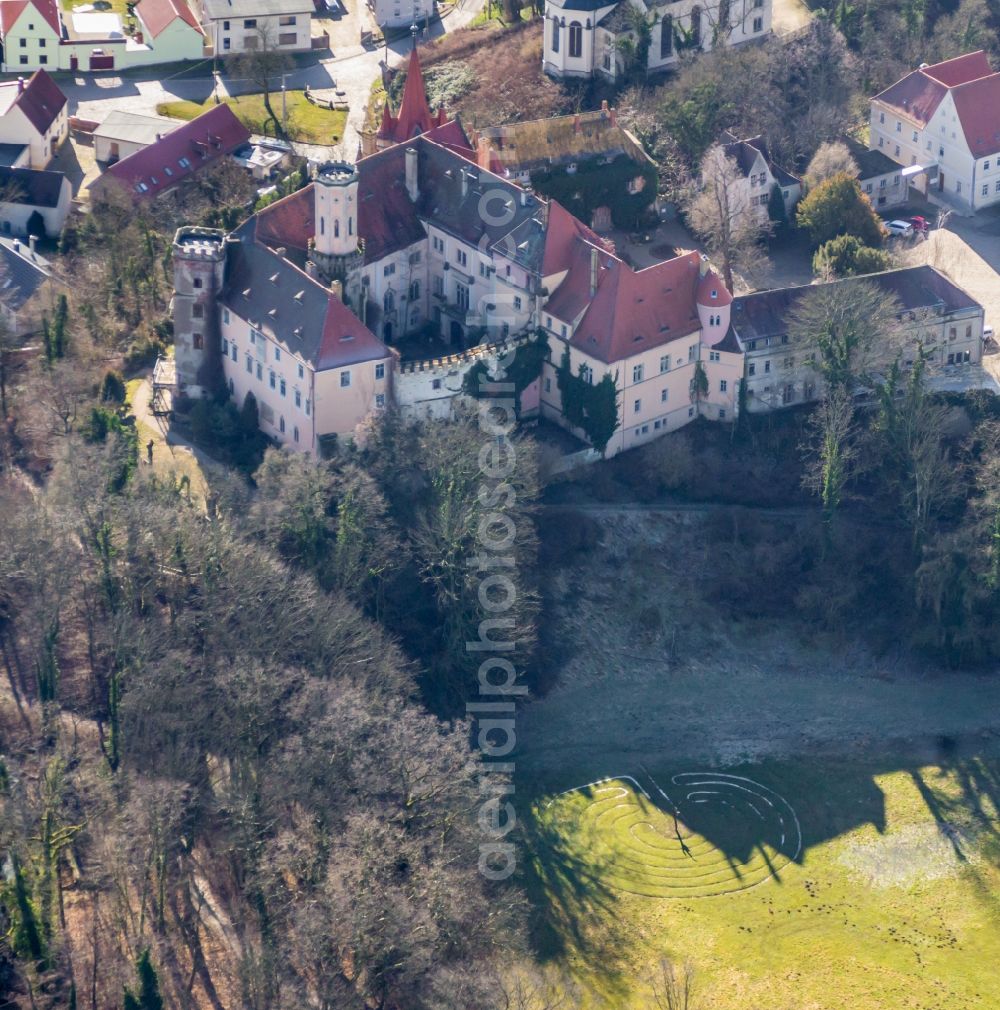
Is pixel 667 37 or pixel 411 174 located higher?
pixel 667 37

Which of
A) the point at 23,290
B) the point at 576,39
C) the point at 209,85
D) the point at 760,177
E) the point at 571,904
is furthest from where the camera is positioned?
the point at 209,85

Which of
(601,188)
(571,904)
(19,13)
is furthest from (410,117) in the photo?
(571,904)

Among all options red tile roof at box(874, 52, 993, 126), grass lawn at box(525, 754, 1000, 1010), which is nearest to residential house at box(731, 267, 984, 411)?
grass lawn at box(525, 754, 1000, 1010)

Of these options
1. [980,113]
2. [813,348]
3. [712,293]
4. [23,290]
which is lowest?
[813,348]

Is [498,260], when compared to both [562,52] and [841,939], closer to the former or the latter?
[562,52]

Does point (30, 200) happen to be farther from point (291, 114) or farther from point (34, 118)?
point (291, 114)

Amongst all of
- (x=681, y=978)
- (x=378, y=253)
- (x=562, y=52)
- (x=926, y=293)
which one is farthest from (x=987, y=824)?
(x=562, y=52)

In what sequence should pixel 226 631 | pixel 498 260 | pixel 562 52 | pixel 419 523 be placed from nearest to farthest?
pixel 226 631, pixel 419 523, pixel 498 260, pixel 562 52
